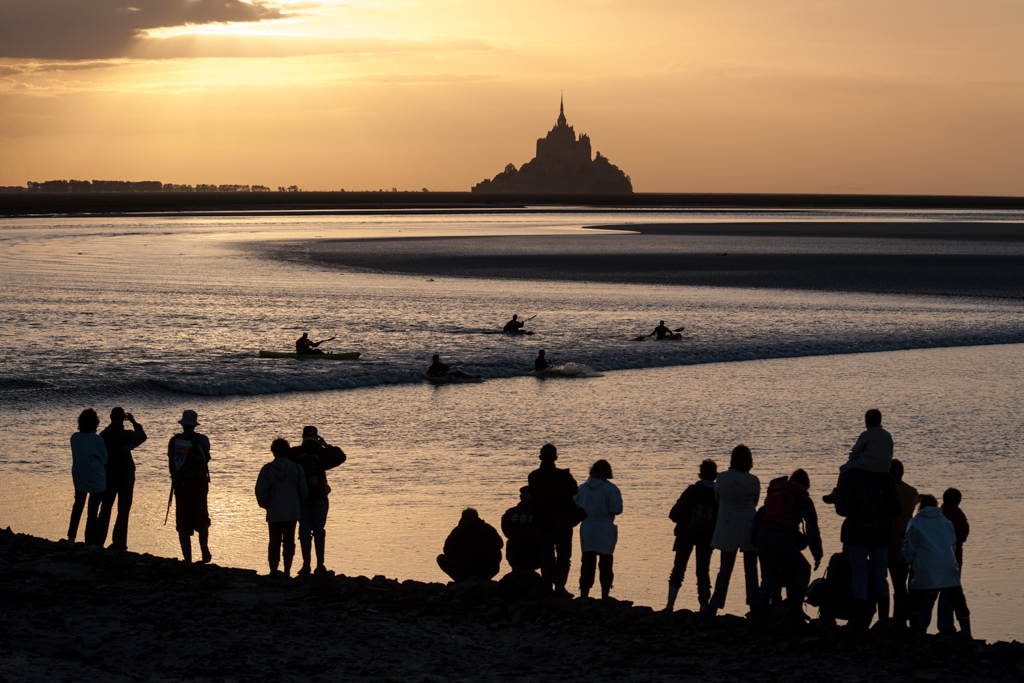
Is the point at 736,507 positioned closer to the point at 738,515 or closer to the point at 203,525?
the point at 738,515

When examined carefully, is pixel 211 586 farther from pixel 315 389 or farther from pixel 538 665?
pixel 315 389

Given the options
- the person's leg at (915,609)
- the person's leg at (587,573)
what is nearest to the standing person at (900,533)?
the person's leg at (915,609)

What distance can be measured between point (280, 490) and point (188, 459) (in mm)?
1297

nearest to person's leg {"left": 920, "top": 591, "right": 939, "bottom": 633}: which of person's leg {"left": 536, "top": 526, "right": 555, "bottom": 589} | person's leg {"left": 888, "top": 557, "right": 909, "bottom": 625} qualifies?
person's leg {"left": 888, "top": 557, "right": 909, "bottom": 625}

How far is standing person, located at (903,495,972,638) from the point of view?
27.9 feet

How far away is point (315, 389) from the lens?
25.0 metres

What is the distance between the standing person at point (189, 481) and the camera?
10836 mm

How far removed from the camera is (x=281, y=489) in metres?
10.3

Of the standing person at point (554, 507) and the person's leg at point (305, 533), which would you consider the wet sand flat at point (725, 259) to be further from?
the person's leg at point (305, 533)

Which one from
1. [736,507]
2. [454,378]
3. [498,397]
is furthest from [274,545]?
[454,378]

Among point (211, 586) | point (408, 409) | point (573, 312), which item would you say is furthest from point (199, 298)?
point (211, 586)

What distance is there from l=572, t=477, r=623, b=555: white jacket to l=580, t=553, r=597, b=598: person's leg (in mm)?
117

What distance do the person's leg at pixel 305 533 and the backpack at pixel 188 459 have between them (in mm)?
1252

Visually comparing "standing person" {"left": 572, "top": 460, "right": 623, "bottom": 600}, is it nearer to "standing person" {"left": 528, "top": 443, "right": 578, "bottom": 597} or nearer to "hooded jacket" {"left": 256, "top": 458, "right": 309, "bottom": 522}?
"standing person" {"left": 528, "top": 443, "right": 578, "bottom": 597}
